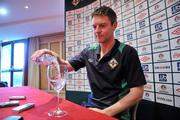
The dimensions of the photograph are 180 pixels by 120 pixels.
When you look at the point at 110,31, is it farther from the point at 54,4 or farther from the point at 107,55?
the point at 54,4

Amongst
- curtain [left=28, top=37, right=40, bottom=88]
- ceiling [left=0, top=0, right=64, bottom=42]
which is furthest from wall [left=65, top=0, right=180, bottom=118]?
curtain [left=28, top=37, right=40, bottom=88]

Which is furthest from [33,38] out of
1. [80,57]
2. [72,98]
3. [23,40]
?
[80,57]

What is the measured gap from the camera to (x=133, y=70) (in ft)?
3.07

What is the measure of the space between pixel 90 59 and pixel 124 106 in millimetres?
454

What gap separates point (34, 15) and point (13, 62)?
147 inches

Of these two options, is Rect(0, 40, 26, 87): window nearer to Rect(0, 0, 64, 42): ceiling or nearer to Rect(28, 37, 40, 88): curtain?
Rect(28, 37, 40, 88): curtain

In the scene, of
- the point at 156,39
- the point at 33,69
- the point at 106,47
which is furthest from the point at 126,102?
the point at 33,69

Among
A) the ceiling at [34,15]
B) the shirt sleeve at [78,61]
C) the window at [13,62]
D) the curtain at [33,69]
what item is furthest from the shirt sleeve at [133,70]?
the window at [13,62]

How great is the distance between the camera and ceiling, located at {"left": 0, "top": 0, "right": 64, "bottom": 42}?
11.0ft

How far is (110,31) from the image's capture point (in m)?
1.09

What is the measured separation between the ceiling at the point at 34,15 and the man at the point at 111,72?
247 cm

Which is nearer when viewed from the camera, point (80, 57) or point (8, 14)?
point (80, 57)

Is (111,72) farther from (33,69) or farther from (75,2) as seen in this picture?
(33,69)

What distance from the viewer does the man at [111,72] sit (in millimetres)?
911
